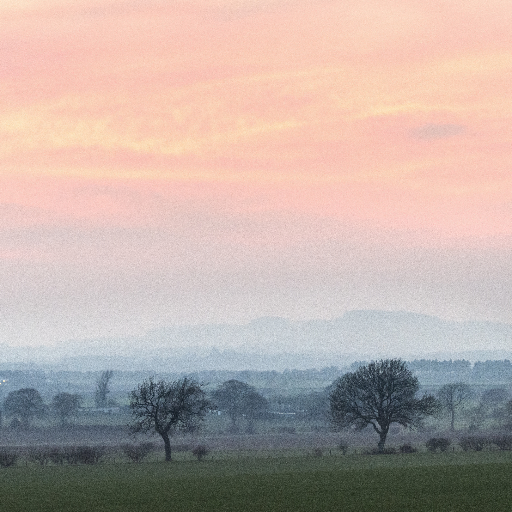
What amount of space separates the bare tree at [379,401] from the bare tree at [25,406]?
282 feet

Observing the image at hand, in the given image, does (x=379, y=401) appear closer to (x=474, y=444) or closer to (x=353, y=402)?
(x=353, y=402)

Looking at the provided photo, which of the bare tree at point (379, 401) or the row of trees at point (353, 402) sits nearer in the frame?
the row of trees at point (353, 402)

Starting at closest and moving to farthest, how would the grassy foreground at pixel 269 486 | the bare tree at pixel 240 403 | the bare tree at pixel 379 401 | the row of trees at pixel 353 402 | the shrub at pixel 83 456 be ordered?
the grassy foreground at pixel 269 486 → the shrub at pixel 83 456 → the row of trees at pixel 353 402 → the bare tree at pixel 379 401 → the bare tree at pixel 240 403

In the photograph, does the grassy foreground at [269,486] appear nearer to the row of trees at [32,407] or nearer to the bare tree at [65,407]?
the bare tree at [65,407]

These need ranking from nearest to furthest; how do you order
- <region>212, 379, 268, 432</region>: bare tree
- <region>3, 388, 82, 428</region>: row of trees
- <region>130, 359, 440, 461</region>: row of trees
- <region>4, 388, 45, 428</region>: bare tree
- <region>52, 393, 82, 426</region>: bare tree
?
<region>130, 359, 440, 461</region>: row of trees → <region>52, 393, 82, 426</region>: bare tree → <region>3, 388, 82, 428</region>: row of trees → <region>4, 388, 45, 428</region>: bare tree → <region>212, 379, 268, 432</region>: bare tree

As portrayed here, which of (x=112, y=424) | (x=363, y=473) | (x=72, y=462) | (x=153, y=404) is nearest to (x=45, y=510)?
(x=363, y=473)

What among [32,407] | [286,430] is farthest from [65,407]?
[286,430]

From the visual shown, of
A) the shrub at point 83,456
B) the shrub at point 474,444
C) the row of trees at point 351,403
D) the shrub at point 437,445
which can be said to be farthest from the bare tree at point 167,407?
the shrub at point 474,444

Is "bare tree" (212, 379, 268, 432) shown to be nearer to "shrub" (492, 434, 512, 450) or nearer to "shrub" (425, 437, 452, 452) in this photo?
"shrub" (425, 437, 452, 452)

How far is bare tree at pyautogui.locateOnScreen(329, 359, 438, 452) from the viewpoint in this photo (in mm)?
96750

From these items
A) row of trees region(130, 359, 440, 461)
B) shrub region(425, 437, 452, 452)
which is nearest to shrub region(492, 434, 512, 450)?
shrub region(425, 437, 452, 452)

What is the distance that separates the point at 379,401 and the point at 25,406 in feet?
306

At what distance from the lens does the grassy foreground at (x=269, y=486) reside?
49406 mm

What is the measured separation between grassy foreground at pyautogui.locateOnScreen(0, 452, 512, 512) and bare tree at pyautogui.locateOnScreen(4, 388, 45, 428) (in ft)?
301
